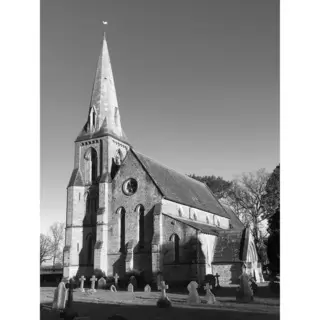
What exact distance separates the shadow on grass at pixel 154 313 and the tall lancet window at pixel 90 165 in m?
18.1

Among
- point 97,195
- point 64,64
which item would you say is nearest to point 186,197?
point 97,195

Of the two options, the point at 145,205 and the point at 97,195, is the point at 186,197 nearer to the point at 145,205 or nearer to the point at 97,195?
the point at 145,205

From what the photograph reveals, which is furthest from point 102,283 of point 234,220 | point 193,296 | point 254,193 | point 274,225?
point 234,220

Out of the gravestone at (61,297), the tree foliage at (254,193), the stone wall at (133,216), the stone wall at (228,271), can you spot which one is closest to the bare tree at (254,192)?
the tree foliage at (254,193)

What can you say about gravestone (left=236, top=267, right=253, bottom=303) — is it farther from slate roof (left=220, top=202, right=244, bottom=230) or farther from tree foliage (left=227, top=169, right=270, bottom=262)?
slate roof (left=220, top=202, right=244, bottom=230)

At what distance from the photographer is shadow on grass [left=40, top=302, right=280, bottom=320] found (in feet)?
30.2

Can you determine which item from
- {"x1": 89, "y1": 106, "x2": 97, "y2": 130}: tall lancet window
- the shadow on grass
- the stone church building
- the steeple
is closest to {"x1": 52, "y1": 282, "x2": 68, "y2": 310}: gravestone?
the shadow on grass

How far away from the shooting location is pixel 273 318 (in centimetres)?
856

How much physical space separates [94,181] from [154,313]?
19.3 meters

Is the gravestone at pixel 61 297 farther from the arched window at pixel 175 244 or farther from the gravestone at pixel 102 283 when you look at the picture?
the arched window at pixel 175 244

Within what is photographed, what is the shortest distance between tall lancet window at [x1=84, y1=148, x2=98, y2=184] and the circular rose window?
358 centimetres

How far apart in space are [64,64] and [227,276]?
652 inches

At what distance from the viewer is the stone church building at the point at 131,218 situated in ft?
76.2

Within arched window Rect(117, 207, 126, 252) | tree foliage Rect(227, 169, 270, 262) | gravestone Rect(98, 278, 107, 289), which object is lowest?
gravestone Rect(98, 278, 107, 289)
